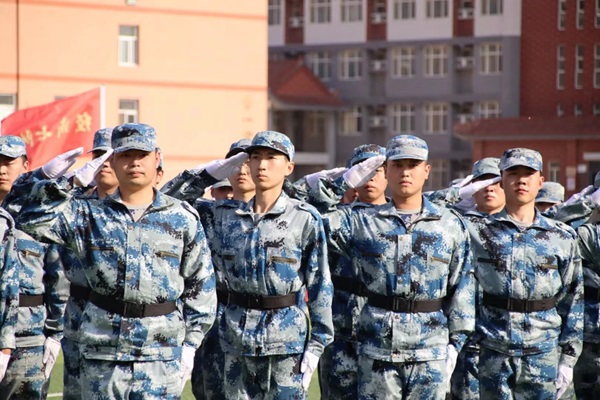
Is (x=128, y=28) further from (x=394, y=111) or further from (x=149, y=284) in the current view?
(x=149, y=284)

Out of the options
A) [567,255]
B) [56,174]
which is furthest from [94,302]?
[567,255]

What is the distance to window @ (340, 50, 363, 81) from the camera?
65.4m

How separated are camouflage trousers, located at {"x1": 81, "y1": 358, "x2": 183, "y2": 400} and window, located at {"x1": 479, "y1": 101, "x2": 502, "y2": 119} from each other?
55.2 meters

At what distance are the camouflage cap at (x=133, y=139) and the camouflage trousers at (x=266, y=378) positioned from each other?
4.94 ft

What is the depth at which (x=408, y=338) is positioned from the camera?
26.5ft

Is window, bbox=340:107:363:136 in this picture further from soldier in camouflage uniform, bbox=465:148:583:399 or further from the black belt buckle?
the black belt buckle

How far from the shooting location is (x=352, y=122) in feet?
217

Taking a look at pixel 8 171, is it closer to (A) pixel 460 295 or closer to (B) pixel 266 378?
(B) pixel 266 378

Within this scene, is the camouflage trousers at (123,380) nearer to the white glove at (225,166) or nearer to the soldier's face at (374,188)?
the white glove at (225,166)

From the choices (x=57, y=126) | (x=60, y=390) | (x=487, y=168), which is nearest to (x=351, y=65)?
(x=57, y=126)

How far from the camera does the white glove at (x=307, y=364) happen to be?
7.98 m

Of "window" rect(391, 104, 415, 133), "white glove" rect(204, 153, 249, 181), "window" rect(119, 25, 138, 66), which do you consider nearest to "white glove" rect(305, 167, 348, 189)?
"white glove" rect(204, 153, 249, 181)

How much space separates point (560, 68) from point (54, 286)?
51.4 meters

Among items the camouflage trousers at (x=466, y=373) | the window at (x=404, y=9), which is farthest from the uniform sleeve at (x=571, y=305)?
the window at (x=404, y=9)
